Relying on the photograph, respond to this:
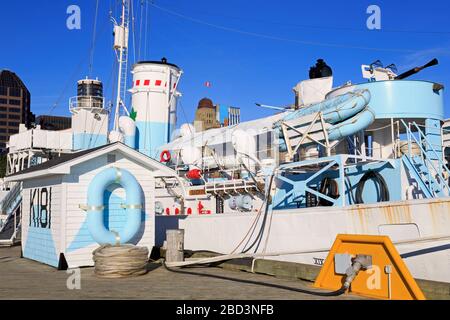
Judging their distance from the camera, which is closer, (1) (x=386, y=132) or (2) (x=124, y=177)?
(2) (x=124, y=177)

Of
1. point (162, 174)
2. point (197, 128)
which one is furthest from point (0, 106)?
point (162, 174)

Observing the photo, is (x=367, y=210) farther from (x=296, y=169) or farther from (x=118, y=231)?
(x=118, y=231)

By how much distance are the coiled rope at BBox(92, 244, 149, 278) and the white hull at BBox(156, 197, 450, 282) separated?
12.6 ft

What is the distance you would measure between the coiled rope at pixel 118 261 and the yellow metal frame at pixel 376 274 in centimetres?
485

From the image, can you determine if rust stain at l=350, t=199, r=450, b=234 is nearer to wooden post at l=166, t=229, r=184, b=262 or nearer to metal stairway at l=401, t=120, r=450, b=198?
metal stairway at l=401, t=120, r=450, b=198

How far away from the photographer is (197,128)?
3516 centimetres

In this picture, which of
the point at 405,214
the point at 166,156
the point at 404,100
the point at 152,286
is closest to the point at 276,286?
the point at 152,286

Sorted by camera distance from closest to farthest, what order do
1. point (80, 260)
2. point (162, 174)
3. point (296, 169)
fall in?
point (80, 260)
point (162, 174)
point (296, 169)

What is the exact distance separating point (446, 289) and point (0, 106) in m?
181

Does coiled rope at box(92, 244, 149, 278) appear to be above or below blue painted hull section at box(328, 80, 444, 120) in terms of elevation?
below

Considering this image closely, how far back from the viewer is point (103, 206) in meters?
13.6

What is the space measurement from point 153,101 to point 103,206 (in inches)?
751

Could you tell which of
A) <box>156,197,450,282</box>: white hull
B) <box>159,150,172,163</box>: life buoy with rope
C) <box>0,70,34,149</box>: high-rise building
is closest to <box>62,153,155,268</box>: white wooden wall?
<box>156,197,450,282</box>: white hull

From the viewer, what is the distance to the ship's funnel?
31.7m
